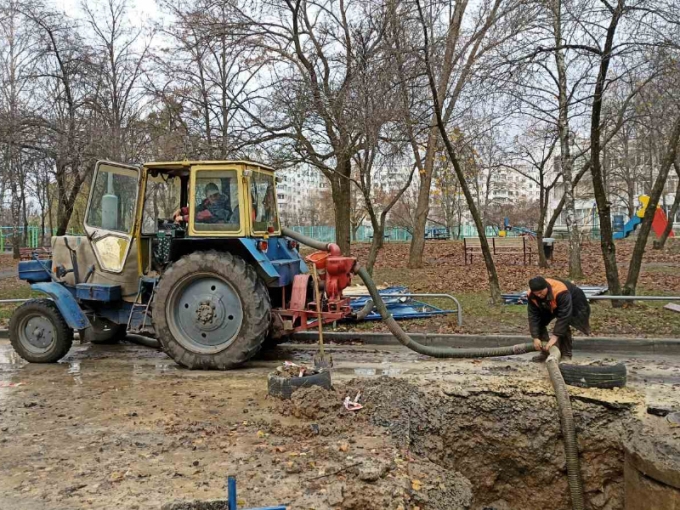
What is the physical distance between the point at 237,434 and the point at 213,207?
3.59 m

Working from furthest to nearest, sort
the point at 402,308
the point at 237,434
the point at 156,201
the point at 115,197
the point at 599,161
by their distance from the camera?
the point at 402,308, the point at 599,161, the point at 156,201, the point at 115,197, the point at 237,434

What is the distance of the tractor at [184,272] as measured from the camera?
7672mm

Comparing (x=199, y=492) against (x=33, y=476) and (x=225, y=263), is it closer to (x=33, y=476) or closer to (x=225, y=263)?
(x=33, y=476)

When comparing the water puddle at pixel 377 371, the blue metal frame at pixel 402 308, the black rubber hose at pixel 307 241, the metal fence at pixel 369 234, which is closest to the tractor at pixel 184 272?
the black rubber hose at pixel 307 241

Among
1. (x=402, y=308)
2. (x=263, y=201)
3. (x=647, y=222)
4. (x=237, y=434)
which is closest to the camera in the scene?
(x=237, y=434)

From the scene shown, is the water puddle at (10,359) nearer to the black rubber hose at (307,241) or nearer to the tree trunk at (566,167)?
the black rubber hose at (307,241)

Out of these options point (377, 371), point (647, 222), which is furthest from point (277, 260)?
point (647, 222)

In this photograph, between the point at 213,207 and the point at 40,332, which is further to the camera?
the point at 40,332

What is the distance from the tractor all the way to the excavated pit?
6.12 ft

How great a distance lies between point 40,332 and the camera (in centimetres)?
828

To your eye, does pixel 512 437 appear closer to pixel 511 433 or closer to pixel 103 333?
pixel 511 433

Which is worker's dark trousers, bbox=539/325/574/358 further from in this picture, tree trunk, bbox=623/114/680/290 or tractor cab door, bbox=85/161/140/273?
tractor cab door, bbox=85/161/140/273

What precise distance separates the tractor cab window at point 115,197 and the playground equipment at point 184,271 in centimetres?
1

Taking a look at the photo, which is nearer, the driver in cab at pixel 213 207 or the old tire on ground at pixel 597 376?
the old tire on ground at pixel 597 376
